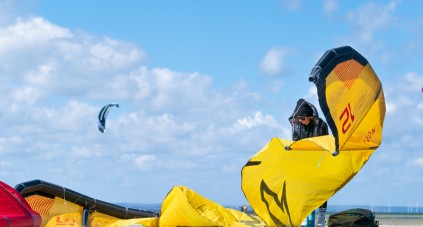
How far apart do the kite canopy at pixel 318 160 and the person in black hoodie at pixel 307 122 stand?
37 cm

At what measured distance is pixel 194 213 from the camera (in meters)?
13.1

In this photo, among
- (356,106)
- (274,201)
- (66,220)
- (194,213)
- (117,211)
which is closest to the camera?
(356,106)

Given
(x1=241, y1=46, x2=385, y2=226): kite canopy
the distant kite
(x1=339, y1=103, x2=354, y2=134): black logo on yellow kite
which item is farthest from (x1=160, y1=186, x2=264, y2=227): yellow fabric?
the distant kite

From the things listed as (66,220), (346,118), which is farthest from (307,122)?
(66,220)

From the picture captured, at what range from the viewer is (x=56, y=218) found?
1537 centimetres

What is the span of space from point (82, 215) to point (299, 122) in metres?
5.57

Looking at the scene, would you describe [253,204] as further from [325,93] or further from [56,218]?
[56,218]

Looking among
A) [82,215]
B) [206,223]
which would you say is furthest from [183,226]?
[82,215]

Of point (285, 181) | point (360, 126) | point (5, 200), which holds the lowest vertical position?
point (5, 200)

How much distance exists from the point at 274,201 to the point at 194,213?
1.72 metres

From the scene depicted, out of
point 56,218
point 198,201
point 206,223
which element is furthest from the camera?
point 56,218

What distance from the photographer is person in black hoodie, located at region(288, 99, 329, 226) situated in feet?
40.8

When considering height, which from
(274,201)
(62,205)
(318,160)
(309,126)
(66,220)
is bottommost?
(66,220)

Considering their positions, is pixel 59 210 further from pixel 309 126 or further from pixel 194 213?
pixel 309 126
